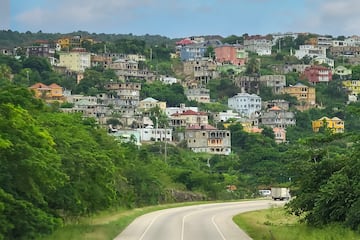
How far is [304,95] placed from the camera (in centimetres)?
17375

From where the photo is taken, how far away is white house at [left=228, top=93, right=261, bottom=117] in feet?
543

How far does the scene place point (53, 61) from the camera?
18388 centimetres

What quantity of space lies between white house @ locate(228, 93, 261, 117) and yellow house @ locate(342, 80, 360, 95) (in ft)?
74.9

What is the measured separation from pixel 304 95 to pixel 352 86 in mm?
16020

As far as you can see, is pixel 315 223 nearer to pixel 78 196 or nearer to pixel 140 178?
pixel 78 196

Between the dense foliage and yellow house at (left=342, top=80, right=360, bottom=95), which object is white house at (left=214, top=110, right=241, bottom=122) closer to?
yellow house at (left=342, top=80, right=360, bottom=95)

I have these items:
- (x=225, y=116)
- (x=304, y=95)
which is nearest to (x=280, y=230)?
(x=225, y=116)

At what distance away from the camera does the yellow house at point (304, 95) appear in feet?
558

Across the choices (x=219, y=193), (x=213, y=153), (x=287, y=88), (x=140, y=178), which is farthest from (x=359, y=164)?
(x=287, y=88)

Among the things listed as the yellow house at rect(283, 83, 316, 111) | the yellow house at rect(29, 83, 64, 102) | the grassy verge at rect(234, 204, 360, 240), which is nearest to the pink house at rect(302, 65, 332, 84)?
the yellow house at rect(283, 83, 316, 111)

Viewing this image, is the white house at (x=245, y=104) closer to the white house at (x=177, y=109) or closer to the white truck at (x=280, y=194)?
the white house at (x=177, y=109)

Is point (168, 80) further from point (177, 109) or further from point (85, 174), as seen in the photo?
point (85, 174)

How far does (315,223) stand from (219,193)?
152 feet

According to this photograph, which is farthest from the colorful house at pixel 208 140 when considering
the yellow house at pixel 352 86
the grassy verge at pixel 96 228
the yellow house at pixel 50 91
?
the grassy verge at pixel 96 228
